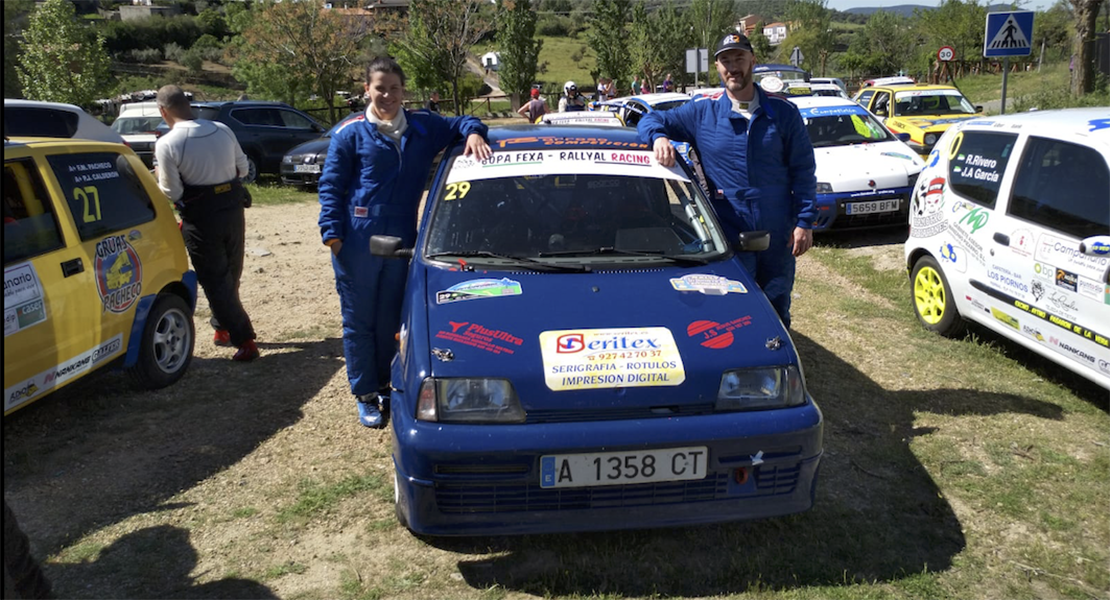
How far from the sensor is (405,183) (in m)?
4.57

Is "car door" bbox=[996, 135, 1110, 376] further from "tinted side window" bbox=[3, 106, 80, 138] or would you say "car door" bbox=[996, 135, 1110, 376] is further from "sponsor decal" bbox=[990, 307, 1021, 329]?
"tinted side window" bbox=[3, 106, 80, 138]

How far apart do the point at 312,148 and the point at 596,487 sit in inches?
539

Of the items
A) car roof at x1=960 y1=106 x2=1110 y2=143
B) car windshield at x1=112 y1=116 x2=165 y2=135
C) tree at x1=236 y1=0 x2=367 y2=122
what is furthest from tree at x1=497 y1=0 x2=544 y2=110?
car roof at x1=960 y1=106 x2=1110 y2=143

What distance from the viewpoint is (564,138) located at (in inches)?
179

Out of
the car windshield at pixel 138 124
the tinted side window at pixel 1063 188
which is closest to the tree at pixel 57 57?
the car windshield at pixel 138 124

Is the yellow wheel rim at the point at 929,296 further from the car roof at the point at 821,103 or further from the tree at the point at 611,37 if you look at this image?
the tree at the point at 611,37

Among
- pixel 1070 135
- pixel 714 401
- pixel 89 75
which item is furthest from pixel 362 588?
pixel 89 75

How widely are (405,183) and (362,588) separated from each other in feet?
7.27

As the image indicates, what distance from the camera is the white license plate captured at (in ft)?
31.3

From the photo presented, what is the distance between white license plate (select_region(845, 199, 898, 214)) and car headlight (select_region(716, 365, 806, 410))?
6850 millimetres

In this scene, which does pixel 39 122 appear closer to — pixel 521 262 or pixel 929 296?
pixel 521 262

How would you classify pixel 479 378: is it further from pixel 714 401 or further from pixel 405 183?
pixel 405 183

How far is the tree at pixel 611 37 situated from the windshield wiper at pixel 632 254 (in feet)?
126

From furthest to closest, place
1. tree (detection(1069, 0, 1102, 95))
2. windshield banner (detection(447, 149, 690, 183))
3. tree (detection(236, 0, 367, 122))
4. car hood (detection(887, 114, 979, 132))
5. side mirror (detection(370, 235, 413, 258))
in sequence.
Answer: tree (detection(236, 0, 367, 122)) → tree (detection(1069, 0, 1102, 95)) → car hood (detection(887, 114, 979, 132)) → windshield banner (detection(447, 149, 690, 183)) → side mirror (detection(370, 235, 413, 258))
